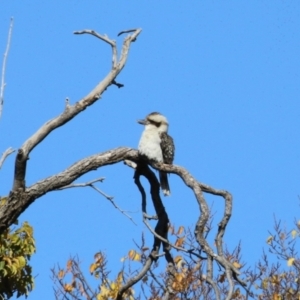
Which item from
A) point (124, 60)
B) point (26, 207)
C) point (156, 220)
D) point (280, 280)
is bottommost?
point (26, 207)

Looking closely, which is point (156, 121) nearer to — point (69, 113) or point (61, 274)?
point (69, 113)

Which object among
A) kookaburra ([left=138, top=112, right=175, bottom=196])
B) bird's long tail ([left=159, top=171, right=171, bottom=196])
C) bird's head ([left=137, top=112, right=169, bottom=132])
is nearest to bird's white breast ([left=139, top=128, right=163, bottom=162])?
kookaburra ([left=138, top=112, right=175, bottom=196])

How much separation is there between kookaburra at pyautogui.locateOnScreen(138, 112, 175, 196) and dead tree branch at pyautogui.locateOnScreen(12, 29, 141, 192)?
770mm

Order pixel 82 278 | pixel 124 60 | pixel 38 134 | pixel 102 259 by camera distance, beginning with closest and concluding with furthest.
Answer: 1. pixel 38 134
2. pixel 124 60
3. pixel 102 259
4. pixel 82 278

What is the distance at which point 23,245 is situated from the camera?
6832 millimetres

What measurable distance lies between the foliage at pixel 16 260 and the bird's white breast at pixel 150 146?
1.14m

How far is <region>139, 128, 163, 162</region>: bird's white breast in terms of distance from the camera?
589 centimetres

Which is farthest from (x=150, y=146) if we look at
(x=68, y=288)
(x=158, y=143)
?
(x=68, y=288)

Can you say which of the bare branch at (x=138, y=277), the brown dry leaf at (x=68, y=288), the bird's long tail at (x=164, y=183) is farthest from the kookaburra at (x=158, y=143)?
the brown dry leaf at (x=68, y=288)

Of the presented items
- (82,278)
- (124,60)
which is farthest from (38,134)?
(82,278)

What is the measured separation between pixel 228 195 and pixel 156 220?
57 centimetres

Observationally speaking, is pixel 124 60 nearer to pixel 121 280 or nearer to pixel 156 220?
pixel 156 220

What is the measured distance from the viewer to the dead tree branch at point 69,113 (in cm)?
482

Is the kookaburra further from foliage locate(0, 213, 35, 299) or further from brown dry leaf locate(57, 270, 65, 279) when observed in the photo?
brown dry leaf locate(57, 270, 65, 279)
